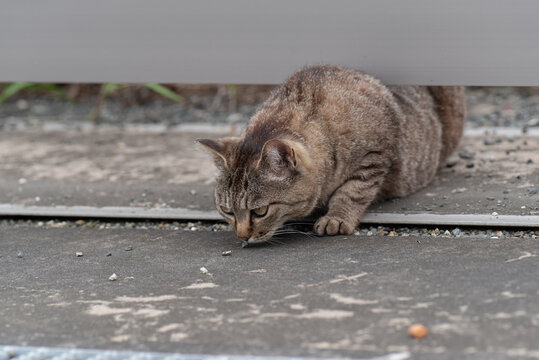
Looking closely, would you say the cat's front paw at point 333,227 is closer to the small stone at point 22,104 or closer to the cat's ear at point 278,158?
the cat's ear at point 278,158

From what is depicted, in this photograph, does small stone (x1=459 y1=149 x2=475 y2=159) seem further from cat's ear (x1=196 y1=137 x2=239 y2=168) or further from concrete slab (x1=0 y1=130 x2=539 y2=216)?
cat's ear (x1=196 y1=137 x2=239 y2=168)

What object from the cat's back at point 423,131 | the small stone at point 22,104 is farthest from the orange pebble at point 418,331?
the small stone at point 22,104

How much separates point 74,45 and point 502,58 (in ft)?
8.17

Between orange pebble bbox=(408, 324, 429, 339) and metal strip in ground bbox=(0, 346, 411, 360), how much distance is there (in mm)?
116

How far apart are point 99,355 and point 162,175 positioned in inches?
98.1

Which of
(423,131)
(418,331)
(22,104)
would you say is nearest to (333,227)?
(423,131)

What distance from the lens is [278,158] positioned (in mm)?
3531

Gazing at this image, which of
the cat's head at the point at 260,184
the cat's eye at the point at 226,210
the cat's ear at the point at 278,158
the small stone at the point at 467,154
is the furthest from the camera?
the small stone at the point at 467,154

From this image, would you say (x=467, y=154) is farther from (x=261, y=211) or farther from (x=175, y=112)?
(x=175, y=112)

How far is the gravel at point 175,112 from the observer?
607 centimetres

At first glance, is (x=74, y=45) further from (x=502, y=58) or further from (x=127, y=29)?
(x=502, y=58)

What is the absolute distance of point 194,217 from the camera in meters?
4.14

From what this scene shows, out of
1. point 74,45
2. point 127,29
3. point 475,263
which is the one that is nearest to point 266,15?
point 127,29

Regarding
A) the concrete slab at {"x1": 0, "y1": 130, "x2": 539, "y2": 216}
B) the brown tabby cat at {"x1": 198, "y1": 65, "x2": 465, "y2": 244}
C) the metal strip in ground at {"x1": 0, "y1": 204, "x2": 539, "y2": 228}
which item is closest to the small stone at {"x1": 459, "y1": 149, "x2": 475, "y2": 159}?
the concrete slab at {"x1": 0, "y1": 130, "x2": 539, "y2": 216}
